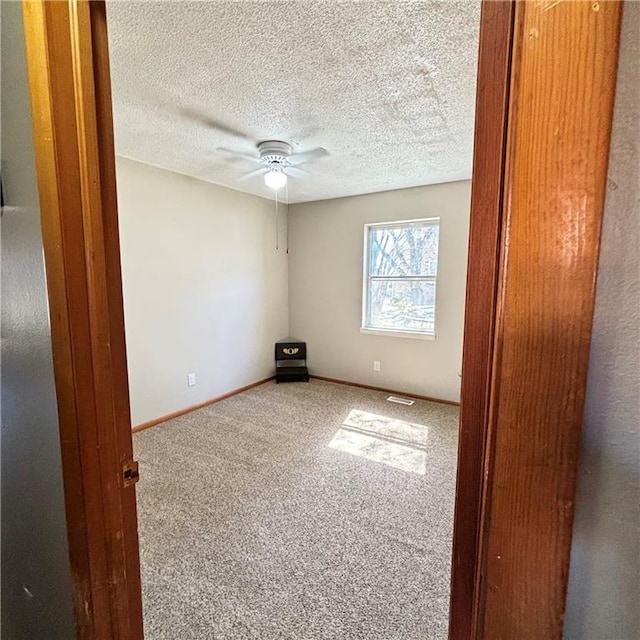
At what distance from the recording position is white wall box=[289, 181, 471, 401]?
11.9 feet

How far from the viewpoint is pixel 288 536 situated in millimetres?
1849

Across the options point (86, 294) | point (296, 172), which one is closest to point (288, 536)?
point (86, 294)

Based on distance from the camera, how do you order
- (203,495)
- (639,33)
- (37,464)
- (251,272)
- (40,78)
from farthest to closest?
(251,272)
(203,495)
(37,464)
(40,78)
(639,33)

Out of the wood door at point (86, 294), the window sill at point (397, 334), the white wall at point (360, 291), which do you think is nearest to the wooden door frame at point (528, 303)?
the wood door at point (86, 294)

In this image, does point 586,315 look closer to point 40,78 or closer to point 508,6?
point 508,6

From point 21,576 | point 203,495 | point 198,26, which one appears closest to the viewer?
point 21,576

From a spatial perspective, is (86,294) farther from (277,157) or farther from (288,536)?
(277,157)

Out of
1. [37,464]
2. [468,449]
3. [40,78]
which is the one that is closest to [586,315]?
[468,449]

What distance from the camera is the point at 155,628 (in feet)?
4.46

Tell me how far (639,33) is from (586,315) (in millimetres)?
231

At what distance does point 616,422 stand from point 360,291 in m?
3.93

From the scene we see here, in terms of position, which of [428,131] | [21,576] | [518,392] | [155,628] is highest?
[428,131]

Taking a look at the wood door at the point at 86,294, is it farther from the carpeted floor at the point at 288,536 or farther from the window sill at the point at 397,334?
the window sill at the point at 397,334

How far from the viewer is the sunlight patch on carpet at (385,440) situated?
2.64m
